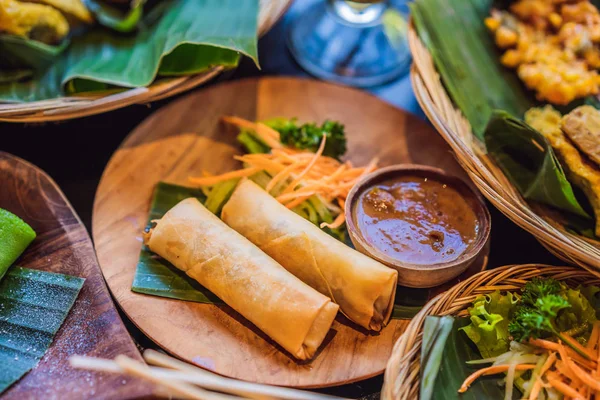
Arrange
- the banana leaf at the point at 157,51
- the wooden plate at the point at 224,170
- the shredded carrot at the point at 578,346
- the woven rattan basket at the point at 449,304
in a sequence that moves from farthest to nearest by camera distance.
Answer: the banana leaf at the point at 157,51 → the wooden plate at the point at 224,170 → the shredded carrot at the point at 578,346 → the woven rattan basket at the point at 449,304

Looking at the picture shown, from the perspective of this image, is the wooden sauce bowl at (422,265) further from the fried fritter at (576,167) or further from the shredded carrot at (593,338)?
the shredded carrot at (593,338)

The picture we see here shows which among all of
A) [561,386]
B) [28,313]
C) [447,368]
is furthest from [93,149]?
[561,386]

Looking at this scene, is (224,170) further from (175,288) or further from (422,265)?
(422,265)

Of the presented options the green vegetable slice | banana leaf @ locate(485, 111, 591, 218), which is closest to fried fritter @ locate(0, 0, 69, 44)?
the green vegetable slice

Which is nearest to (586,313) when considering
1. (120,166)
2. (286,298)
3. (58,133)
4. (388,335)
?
(388,335)

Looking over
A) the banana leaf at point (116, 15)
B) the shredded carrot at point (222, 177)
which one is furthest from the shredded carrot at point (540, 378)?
the banana leaf at point (116, 15)

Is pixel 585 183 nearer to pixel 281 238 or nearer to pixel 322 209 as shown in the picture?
pixel 322 209
